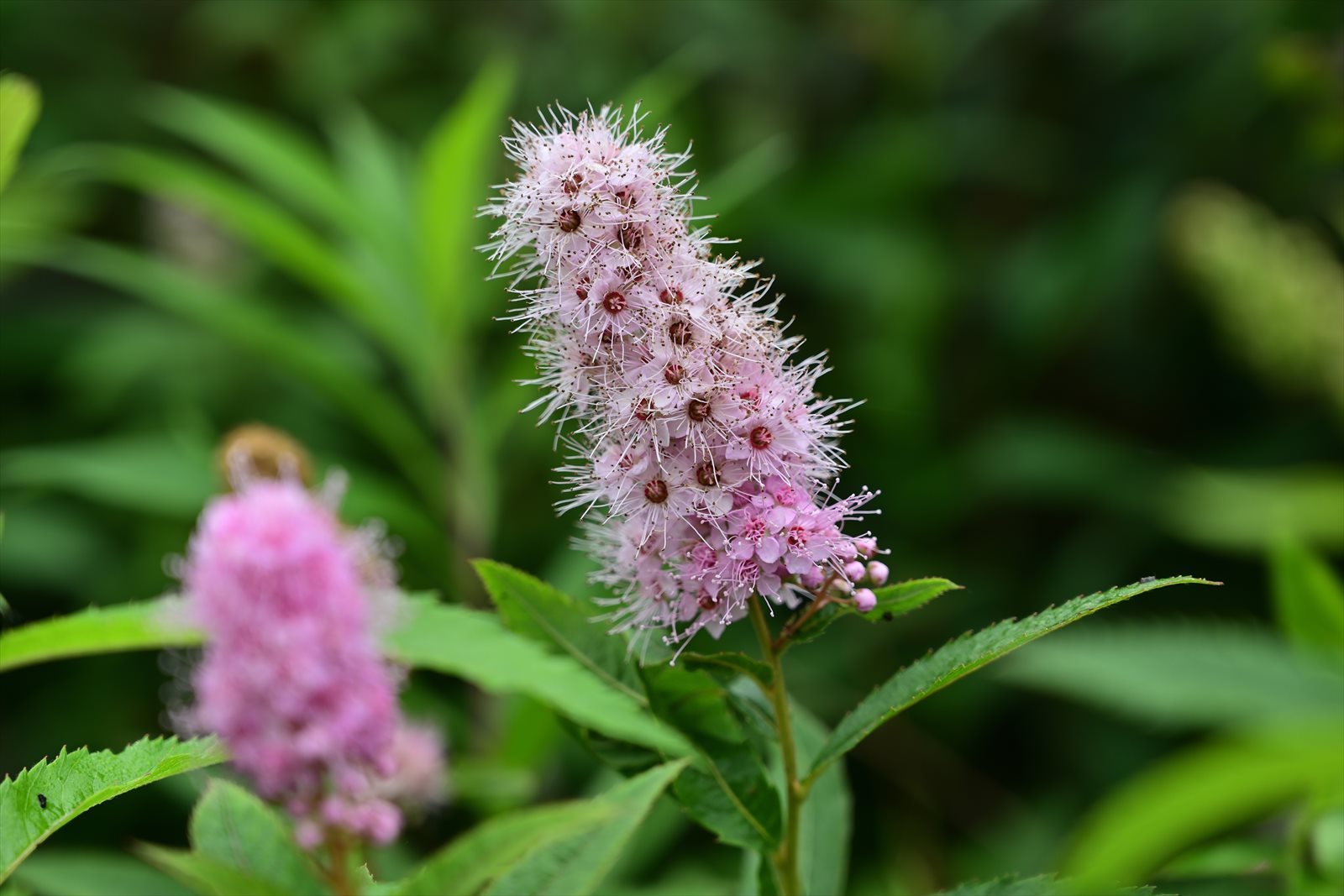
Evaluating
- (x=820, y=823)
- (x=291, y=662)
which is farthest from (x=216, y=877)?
(x=820, y=823)

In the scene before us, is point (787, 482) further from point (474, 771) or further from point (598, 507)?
point (474, 771)

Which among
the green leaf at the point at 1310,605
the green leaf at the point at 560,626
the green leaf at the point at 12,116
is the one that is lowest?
the green leaf at the point at 560,626

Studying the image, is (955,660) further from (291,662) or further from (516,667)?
(291,662)

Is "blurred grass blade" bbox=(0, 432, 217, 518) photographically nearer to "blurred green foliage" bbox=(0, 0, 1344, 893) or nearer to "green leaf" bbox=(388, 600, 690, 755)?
"blurred green foliage" bbox=(0, 0, 1344, 893)

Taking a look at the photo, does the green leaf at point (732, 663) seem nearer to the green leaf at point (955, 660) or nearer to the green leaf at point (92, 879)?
the green leaf at point (955, 660)

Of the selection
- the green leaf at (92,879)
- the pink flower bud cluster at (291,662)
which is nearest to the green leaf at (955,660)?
the pink flower bud cluster at (291,662)

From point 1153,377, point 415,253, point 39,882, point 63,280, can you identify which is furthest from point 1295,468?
point 63,280
